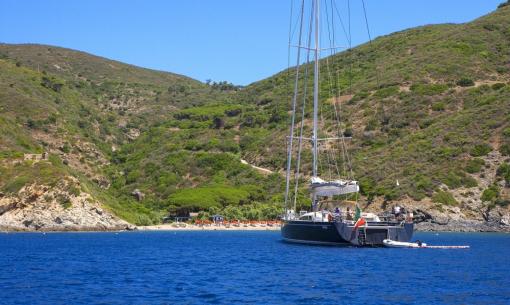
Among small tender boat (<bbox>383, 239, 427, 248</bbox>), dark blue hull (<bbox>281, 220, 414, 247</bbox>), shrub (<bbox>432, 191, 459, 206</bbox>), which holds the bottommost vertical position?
small tender boat (<bbox>383, 239, 427, 248</bbox>)

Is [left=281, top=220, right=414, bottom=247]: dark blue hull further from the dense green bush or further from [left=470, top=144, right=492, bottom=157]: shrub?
the dense green bush

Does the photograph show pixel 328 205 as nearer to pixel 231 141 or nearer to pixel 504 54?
pixel 231 141

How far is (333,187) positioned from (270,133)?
78.3 m

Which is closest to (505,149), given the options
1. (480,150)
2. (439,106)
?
(480,150)

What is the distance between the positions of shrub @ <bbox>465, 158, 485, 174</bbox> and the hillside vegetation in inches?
7.4

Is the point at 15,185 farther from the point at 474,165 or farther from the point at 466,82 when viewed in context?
the point at 466,82

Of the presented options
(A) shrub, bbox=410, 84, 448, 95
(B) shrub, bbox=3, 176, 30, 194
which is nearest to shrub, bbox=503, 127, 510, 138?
(A) shrub, bbox=410, 84, 448, 95

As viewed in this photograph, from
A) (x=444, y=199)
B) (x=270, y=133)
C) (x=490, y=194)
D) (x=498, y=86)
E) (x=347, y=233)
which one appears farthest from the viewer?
(x=270, y=133)

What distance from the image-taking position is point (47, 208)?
3172 inches

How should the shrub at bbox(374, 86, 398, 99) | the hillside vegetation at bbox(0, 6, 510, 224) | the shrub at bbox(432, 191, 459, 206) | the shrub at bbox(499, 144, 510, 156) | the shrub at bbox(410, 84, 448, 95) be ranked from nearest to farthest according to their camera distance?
the shrub at bbox(432, 191, 459, 206) < the hillside vegetation at bbox(0, 6, 510, 224) < the shrub at bbox(499, 144, 510, 156) < the shrub at bbox(410, 84, 448, 95) < the shrub at bbox(374, 86, 398, 99)

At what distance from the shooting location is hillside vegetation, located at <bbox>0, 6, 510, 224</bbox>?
89750mm

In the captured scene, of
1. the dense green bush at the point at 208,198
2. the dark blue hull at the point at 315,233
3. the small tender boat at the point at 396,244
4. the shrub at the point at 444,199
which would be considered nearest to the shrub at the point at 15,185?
the dense green bush at the point at 208,198

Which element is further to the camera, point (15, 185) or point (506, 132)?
point (506, 132)

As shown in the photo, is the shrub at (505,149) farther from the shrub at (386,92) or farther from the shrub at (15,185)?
the shrub at (15,185)
